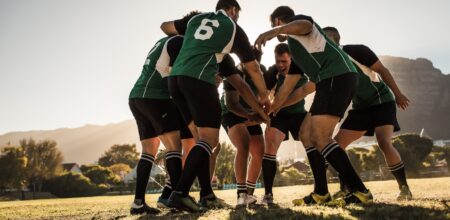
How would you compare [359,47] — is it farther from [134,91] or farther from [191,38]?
[134,91]

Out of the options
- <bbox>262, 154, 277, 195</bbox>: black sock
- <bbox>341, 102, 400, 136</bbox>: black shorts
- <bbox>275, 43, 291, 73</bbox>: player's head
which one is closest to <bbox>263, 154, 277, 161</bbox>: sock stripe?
<bbox>262, 154, 277, 195</bbox>: black sock

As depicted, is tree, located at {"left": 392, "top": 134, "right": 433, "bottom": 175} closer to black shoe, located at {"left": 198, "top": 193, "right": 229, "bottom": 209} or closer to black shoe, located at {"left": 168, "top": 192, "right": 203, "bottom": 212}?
black shoe, located at {"left": 198, "top": 193, "right": 229, "bottom": 209}

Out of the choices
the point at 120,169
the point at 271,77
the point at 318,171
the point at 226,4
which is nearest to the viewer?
the point at 226,4

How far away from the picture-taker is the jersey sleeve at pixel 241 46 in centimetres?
494

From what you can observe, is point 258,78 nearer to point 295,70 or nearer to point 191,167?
point 295,70

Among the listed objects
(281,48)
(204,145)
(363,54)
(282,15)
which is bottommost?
(204,145)

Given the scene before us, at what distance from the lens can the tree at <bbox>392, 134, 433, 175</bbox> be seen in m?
56.3

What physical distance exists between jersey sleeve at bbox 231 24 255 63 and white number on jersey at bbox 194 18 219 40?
0.98ft

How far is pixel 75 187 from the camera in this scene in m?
56.4

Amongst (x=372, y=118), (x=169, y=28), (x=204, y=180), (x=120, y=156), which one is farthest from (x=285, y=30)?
(x=120, y=156)

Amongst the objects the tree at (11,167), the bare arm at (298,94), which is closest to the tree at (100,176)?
the tree at (11,167)

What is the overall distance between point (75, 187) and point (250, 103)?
56033mm

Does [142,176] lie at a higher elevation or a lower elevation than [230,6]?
lower

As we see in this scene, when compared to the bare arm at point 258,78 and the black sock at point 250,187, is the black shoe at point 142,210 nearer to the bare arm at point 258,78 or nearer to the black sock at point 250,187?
the black sock at point 250,187
